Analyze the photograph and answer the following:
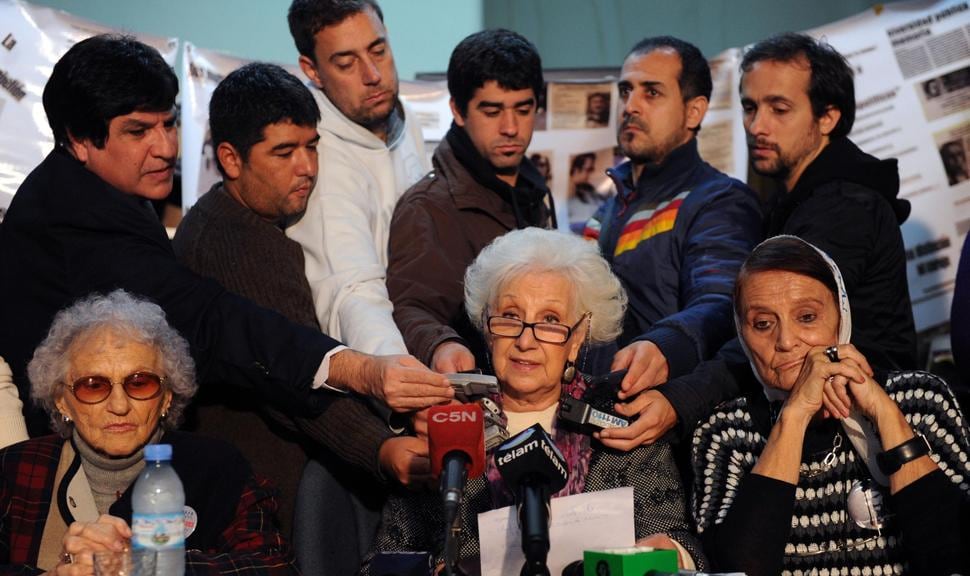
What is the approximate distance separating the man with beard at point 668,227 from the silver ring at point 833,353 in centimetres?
45

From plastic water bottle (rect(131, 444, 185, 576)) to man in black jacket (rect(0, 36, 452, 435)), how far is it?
32.3 inches

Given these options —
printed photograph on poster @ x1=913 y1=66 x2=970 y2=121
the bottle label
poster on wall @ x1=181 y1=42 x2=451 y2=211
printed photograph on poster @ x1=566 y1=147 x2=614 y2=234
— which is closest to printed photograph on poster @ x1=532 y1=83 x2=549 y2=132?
printed photograph on poster @ x1=566 y1=147 x2=614 y2=234

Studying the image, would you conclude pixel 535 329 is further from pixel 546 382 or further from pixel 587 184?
pixel 587 184

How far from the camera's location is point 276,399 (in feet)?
12.0

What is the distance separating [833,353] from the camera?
3.33 m

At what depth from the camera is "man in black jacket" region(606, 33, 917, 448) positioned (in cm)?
366

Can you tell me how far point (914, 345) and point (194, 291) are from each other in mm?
2140

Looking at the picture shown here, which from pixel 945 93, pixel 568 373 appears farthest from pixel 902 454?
pixel 945 93

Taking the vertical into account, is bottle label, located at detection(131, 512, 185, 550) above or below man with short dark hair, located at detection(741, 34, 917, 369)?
below

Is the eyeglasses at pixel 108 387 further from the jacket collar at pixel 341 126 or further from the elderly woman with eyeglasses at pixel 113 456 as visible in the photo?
the jacket collar at pixel 341 126

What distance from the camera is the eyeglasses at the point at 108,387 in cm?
321

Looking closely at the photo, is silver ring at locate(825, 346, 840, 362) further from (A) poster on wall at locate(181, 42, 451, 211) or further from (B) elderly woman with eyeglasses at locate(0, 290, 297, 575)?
(A) poster on wall at locate(181, 42, 451, 211)

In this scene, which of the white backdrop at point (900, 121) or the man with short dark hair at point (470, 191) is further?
the white backdrop at point (900, 121)

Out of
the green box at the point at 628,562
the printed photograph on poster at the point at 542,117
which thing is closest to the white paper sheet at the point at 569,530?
the green box at the point at 628,562
